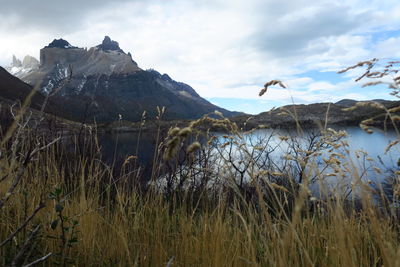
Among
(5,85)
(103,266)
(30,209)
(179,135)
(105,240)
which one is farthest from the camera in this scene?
(5,85)

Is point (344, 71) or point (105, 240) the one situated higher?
point (344, 71)

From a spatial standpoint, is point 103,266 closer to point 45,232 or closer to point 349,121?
point 45,232

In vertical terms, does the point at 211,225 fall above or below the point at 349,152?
below

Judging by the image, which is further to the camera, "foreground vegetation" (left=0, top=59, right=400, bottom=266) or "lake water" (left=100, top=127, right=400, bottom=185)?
"lake water" (left=100, top=127, right=400, bottom=185)

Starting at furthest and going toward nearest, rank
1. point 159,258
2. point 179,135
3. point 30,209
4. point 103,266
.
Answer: point 30,209
point 159,258
point 103,266
point 179,135

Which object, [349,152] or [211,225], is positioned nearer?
[349,152]

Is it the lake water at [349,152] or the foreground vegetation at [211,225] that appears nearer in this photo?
the foreground vegetation at [211,225]

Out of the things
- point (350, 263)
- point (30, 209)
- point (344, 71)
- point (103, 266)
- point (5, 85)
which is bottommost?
point (103, 266)

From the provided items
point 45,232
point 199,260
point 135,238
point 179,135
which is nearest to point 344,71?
point 179,135

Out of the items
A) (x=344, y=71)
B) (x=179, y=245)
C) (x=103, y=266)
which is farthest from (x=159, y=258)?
(x=344, y=71)

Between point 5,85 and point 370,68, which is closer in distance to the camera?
point 370,68

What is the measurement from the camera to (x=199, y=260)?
78.7 inches

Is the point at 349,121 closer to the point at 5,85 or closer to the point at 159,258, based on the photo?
the point at 159,258

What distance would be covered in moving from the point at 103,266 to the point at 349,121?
9650 centimetres
